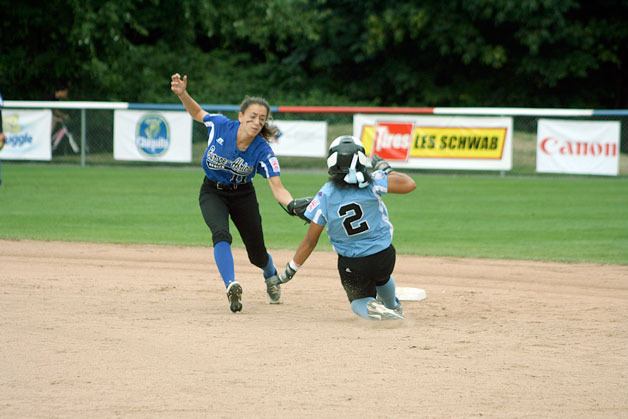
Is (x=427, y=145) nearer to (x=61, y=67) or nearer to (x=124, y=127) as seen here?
(x=124, y=127)

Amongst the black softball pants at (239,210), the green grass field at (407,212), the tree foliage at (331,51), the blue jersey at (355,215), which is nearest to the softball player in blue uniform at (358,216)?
the blue jersey at (355,215)

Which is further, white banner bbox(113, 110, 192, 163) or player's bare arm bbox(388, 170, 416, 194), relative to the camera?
white banner bbox(113, 110, 192, 163)

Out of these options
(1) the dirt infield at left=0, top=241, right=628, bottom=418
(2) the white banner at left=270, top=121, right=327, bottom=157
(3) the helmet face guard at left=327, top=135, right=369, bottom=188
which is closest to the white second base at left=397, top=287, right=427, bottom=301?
(1) the dirt infield at left=0, top=241, right=628, bottom=418

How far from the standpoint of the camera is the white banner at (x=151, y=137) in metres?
23.0

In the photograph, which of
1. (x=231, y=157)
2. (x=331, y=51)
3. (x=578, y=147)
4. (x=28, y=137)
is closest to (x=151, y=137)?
(x=28, y=137)

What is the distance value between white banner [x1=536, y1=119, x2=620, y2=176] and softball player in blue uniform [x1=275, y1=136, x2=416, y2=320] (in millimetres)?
14429

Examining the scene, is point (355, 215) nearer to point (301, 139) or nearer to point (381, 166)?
point (381, 166)

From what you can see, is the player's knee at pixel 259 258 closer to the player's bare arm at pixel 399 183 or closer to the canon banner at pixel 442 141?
the player's bare arm at pixel 399 183

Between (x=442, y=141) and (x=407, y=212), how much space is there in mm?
5707

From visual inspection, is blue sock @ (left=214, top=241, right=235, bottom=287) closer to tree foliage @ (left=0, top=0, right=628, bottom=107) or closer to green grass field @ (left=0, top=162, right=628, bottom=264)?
green grass field @ (left=0, top=162, right=628, bottom=264)

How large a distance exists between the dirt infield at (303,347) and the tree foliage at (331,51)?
55.5 feet

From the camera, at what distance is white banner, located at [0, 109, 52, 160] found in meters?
23.4

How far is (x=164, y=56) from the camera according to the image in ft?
101

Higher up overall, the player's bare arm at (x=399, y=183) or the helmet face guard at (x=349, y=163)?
the helmet face guard at (x=349, y=163)
